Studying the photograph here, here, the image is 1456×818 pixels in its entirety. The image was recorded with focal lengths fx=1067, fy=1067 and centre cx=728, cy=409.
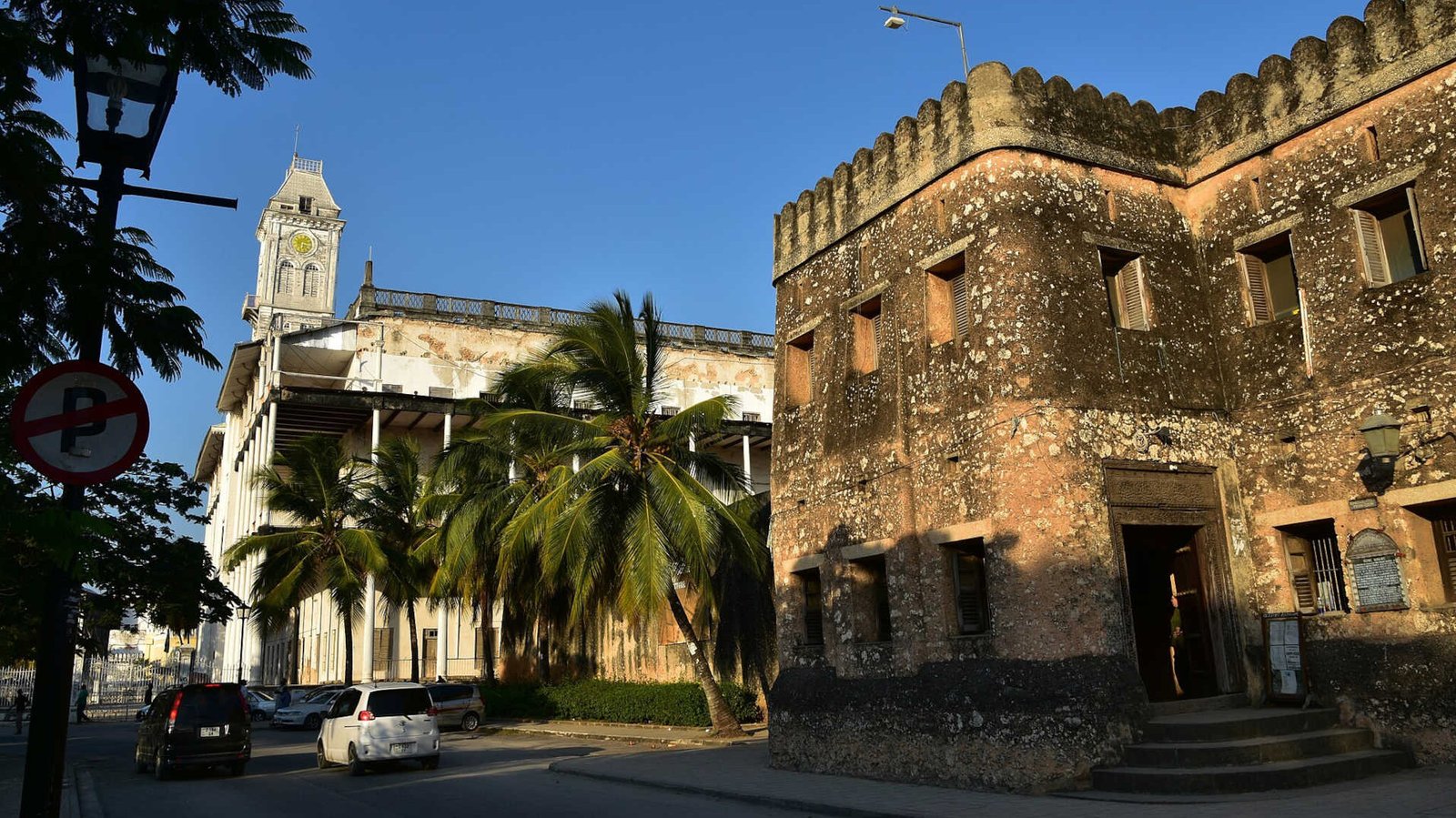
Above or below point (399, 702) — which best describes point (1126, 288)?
above

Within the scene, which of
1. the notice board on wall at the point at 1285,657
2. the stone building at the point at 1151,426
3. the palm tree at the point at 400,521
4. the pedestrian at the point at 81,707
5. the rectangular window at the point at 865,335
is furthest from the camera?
the pedestrian at the point at 81,707

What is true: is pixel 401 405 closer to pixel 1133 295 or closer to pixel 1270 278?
pixel 1133 295

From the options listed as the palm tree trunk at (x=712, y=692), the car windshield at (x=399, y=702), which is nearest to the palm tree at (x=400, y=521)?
the palm tree trunk at (x=712, y=692)

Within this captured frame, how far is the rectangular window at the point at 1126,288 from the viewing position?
13.7 metres

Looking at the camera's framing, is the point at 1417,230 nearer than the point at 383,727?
Yes

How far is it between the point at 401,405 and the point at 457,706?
1414 centimetres

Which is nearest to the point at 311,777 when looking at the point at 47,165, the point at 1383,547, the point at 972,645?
the point at 972,645

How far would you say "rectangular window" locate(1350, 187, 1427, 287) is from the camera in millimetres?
12047

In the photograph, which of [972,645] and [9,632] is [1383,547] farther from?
[9,632]

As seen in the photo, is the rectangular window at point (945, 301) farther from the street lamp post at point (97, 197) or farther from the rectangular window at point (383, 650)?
the rectangular window at point (383, 650)

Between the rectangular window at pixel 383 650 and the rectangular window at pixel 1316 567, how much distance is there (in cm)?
3536

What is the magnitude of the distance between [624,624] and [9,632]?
1519 cm

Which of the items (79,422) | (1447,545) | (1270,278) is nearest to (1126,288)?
(1270,278)

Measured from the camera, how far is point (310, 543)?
3291 cm
